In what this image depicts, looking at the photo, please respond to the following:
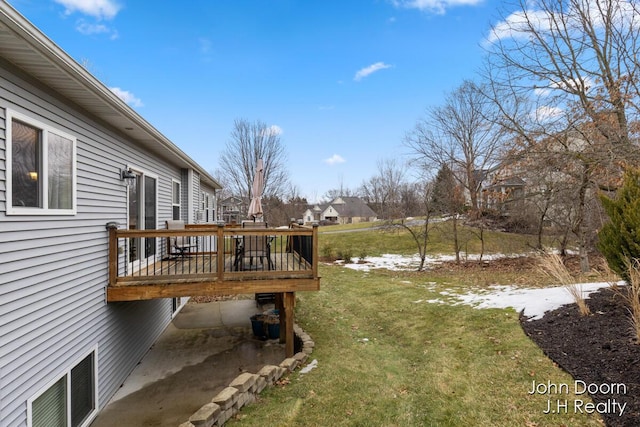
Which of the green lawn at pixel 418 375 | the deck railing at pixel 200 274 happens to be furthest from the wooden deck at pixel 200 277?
the green lawn at pixel 418 375

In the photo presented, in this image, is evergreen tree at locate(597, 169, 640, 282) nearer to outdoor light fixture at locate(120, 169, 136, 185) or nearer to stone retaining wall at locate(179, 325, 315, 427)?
stone retaining wall at locate(179, 325, 315, 427)

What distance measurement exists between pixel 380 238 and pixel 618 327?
1939 cm

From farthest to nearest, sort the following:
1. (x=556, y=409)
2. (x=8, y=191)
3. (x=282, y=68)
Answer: (x=282, y=68) → (x=556, y=409) → (x=8, y=191)

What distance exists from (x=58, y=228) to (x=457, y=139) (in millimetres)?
16000

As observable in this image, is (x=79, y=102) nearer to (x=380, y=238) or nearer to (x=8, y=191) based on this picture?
(x=8, y=191)

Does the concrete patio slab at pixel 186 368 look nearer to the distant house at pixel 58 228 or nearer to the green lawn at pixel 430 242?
the distant house at pixel 58 228

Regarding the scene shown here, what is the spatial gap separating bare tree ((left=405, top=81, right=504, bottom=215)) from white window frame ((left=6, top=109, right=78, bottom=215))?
14622mm

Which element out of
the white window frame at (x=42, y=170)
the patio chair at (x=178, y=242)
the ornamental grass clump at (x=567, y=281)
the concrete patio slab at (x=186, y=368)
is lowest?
the concrete patio slab at (x=186, y=368)

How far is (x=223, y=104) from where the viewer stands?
22828 millimetres

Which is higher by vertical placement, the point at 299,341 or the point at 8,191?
the point at 8,191

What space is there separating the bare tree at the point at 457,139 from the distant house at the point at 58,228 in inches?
513

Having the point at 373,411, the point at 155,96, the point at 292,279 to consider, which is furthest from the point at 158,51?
the point at 373,411

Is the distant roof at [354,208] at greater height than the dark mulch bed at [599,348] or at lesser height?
greater

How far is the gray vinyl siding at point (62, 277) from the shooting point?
128 inches
